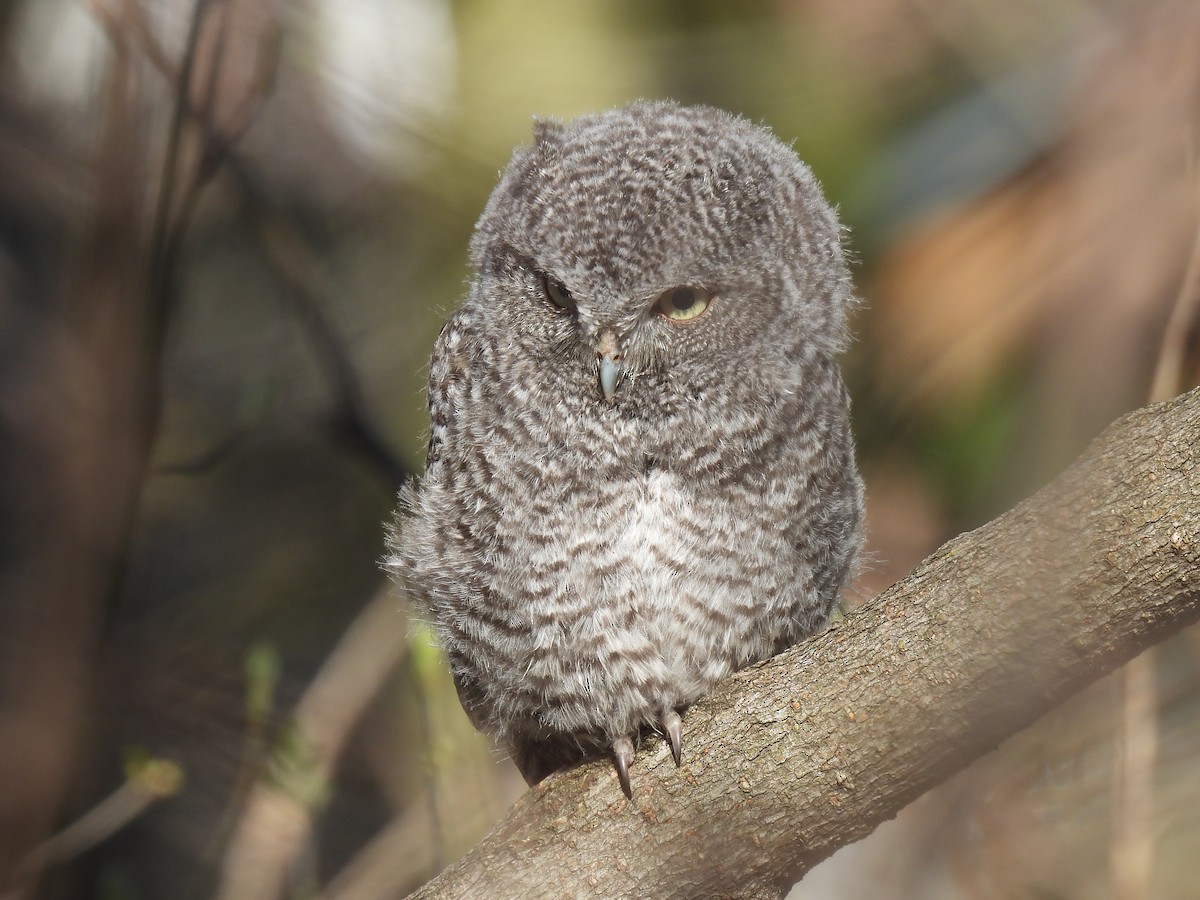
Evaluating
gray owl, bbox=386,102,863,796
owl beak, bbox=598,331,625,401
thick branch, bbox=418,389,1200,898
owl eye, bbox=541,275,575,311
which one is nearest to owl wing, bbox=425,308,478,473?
gray owl, bbox=386,102,863,796

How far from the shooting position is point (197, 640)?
15.3ft

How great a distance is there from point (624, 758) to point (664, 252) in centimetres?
102

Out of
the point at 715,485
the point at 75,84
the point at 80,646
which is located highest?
the point at 75,84

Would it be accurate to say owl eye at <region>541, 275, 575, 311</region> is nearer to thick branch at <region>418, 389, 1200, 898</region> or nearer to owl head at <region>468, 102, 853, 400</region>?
owl head at <region>468, 102, 853, 400</region>

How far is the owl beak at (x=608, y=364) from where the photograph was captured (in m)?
2.37

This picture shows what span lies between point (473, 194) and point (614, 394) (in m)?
1.44

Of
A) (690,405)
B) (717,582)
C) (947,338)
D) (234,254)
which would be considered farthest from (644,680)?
(234,254)

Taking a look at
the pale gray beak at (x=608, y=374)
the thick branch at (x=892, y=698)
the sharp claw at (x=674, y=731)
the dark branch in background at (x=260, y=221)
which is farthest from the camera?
the dark branch in background at (x=260, y=221)

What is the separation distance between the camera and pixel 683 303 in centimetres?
246

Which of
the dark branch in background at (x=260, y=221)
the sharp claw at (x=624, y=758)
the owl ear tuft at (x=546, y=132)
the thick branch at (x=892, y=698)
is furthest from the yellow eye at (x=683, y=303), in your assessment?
the dark branch in background at (x=260, y=221)

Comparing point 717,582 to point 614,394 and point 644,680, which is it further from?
point 614,394

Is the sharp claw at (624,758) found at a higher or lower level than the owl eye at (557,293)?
lower

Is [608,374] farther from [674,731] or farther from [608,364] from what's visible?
[674,731]

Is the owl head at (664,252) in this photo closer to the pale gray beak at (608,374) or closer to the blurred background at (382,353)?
the pale gray beak at (608,374)
